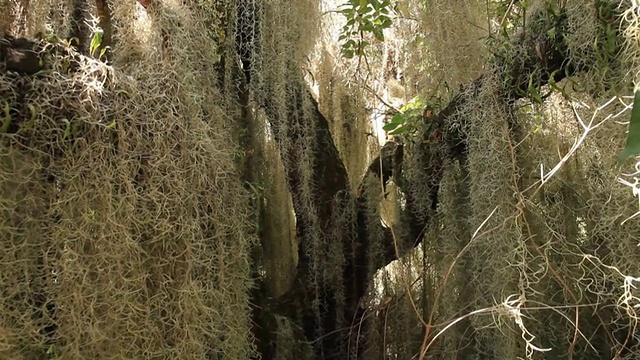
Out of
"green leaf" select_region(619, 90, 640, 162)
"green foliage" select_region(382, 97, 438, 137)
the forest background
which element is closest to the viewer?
"green leaf" select_region(619, 90, 640, 162)

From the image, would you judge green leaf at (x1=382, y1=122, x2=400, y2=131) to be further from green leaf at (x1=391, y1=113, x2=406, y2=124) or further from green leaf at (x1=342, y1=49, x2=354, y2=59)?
green leaf at (x1=342, y1=49, x2=354, y2=59)

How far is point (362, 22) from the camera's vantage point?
93.6 inches

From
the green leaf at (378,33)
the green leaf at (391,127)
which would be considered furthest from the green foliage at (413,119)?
the green leaf at (378,33)

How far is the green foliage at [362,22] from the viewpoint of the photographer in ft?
7.55

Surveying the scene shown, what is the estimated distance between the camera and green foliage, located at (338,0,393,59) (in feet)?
7.55

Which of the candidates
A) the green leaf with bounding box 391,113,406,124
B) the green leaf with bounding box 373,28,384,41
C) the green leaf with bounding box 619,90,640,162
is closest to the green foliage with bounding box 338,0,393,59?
the green leaf with bounding box 373,28,384,41

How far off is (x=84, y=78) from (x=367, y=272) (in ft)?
4.51

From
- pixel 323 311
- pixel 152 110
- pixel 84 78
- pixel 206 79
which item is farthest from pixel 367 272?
pixel 84 78

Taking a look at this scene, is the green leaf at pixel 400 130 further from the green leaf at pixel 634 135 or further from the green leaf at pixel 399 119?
the green leaf at pixel 634 135

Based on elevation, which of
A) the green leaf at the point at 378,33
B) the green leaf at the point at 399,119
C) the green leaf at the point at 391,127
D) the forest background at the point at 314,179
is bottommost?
the forest background at the point at 314,179

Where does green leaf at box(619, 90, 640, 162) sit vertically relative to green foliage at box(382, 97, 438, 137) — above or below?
below

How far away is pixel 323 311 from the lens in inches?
92.5

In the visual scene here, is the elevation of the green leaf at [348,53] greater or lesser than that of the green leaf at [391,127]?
greater

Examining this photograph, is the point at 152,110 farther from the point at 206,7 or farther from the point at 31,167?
the point at 206,7
